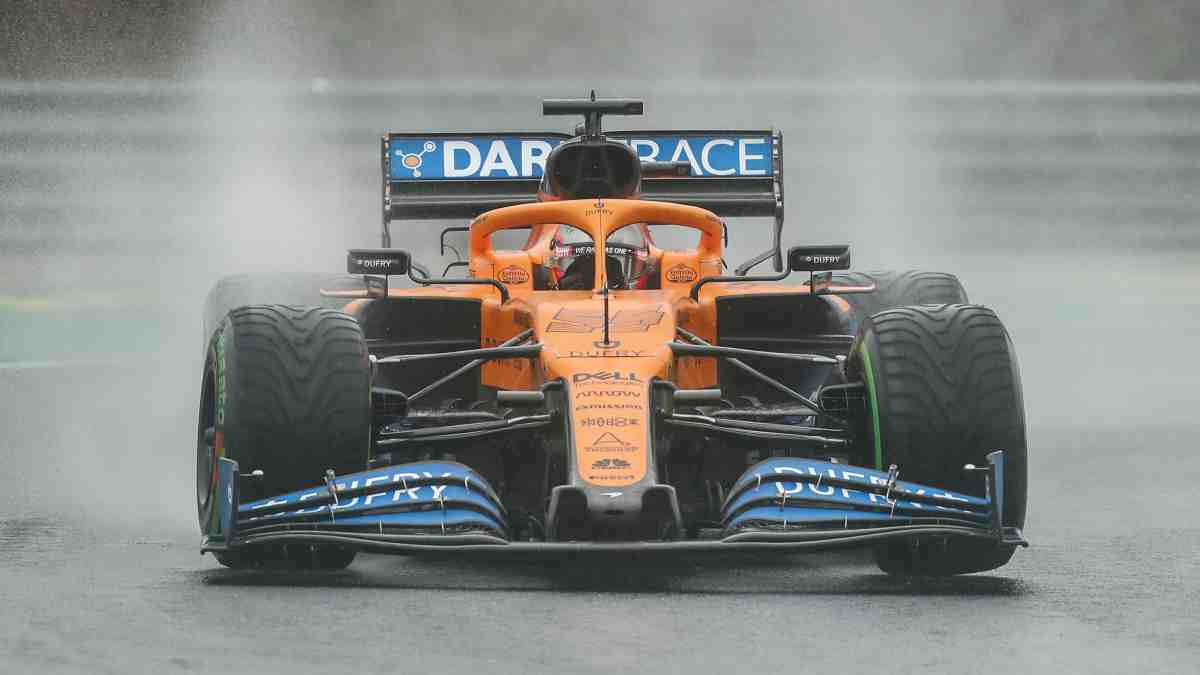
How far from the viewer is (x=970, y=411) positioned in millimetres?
9414

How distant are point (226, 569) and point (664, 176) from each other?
5.98m

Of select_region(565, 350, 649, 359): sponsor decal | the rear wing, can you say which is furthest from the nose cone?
the rear wing

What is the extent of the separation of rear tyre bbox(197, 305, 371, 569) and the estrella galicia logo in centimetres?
510

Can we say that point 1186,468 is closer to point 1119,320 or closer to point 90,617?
point 90,617

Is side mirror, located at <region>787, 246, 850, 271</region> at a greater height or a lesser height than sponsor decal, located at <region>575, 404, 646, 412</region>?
greater

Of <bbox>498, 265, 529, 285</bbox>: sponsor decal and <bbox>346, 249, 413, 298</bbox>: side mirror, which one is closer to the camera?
<bbox>346, 249, 413, 298</bbox>: side mirror

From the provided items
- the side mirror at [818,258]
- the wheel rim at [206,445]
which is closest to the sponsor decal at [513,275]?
the side mirror at [818,258]

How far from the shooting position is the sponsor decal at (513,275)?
1236cm

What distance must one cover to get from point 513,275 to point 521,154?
2509 mm

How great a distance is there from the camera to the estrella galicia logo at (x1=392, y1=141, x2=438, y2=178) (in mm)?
14672

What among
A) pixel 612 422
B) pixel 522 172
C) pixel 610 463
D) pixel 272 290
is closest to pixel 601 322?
pixel 612 422

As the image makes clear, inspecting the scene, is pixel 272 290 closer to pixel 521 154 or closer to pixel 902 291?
pixel 521 154

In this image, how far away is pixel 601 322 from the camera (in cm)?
1069

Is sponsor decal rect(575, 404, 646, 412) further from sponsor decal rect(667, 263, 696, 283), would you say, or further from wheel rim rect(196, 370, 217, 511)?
sponsor decal rect(667, 263, 696, 283)
